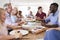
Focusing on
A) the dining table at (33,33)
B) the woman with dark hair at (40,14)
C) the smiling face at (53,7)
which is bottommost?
the dining table at (33,33)

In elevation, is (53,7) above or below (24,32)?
above

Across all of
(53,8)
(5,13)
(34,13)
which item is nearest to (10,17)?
(5,13)

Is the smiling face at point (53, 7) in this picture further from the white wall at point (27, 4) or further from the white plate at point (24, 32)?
the white plate at point (24, 32)

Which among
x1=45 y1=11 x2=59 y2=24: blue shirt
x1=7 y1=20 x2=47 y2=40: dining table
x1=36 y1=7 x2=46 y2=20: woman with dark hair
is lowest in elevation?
x1=7 y1=20 x2=47 y2=40: dining table

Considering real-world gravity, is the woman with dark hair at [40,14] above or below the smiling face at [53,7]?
below

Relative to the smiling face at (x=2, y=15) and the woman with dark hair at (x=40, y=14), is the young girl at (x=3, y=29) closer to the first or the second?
the smiling face at (x=2, y=15)

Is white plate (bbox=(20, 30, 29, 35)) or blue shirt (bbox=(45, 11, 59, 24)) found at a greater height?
blue shirt (bbox=(45, 11, 59, 24))

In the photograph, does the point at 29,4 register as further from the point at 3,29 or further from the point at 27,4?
the point at 3,29

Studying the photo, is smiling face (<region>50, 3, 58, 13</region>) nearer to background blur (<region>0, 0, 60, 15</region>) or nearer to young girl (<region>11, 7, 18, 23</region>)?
background blur (<region>0, 0, 60, 15</region>)

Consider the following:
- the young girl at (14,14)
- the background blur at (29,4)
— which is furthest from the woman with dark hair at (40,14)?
the young girl at (14,14)

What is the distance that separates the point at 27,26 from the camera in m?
0.78

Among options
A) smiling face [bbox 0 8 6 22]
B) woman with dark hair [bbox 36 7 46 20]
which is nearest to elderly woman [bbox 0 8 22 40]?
smiling face [bbox 0 8 6 22]

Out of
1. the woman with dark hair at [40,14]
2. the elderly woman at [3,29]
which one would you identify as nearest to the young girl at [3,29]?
the elderly woman at [3,29]

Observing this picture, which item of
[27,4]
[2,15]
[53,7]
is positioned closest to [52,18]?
[53,7]
